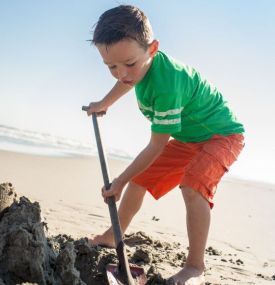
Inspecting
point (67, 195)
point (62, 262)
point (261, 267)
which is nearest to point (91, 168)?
point (67, 195)

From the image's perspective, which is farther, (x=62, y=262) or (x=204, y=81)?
(x=204, y=81)

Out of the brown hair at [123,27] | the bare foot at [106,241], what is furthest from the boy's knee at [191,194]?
the brown hair at [123,27]

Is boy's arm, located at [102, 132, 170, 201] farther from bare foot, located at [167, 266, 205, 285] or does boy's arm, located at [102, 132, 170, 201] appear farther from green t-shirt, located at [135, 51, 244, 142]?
bare foot, located at [167, 266, 205, 285]

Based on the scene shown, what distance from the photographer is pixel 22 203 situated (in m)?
2.73

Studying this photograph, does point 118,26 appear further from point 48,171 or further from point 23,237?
point 48,171

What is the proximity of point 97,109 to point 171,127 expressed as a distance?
1.08 meters

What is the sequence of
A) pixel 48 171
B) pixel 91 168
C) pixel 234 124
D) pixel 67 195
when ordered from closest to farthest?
pixel 234 124
pixel 67 195
pixel 48 171
pixel 91 168

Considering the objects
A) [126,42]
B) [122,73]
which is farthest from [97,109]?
[126,42]

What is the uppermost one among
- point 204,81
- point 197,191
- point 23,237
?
point 204,81

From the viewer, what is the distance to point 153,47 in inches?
126

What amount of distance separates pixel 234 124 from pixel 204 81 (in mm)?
398

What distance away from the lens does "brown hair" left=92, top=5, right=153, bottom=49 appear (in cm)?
298

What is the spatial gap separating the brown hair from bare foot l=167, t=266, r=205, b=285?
4.88 ft

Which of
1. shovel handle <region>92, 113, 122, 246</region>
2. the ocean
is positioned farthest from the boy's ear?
the ocean
